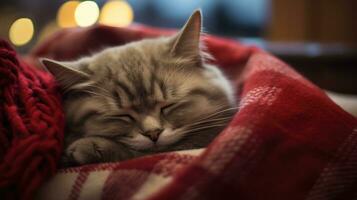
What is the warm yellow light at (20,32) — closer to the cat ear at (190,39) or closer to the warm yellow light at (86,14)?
the warm yellow light at (86,14)


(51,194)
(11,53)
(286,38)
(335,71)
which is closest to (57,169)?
(51,194)

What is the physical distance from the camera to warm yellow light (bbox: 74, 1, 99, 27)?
101 inches

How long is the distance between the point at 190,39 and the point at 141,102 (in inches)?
8.9

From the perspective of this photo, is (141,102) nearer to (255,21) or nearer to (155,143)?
(155,143)

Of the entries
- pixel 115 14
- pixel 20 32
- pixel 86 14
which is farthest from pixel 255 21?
pixel 20 32

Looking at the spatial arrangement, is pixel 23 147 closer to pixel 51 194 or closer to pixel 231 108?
pixel 51 194

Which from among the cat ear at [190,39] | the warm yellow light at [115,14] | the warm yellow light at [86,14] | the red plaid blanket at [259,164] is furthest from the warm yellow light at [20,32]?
the red plaid blanket at [259,164]

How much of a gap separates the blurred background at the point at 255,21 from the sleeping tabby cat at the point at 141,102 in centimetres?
134

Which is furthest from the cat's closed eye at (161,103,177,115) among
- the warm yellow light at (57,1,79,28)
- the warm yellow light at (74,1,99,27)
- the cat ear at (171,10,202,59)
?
the warm yellow light at (57,1,79,28)

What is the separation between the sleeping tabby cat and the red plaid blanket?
0.15 metres

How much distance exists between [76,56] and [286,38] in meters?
2.10

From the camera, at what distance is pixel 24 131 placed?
33.6 inches

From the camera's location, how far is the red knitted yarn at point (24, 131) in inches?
32.4

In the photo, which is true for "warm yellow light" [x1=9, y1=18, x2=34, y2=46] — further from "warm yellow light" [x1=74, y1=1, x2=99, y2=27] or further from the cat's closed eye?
the cat's closed eye
